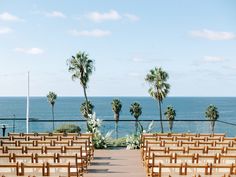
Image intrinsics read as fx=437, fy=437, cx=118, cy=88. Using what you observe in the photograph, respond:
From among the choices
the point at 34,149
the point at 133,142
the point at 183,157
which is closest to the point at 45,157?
the point at 34,149

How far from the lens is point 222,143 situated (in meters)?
10.8

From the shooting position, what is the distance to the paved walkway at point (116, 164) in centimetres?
1007

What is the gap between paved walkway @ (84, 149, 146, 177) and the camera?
33.0 feet

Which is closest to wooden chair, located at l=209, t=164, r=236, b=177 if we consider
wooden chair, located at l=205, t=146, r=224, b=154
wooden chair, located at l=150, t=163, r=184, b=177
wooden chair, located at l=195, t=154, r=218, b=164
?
wooden chair, located at l=150, t=163, r=184, b=177

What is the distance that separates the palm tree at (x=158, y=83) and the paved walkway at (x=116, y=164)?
34.4m

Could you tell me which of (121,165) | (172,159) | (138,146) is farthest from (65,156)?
(138,146)

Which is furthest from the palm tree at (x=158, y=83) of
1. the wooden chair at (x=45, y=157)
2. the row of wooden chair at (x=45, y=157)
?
the wooden chair at (x=45, y=157)

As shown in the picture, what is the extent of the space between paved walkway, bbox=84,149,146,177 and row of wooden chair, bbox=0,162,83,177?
209cm

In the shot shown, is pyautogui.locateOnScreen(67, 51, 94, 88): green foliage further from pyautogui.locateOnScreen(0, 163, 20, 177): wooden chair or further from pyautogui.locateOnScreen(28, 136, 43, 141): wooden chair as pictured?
pyautogui.locateOnScreen(0, 163, 20, 177): wooden chair

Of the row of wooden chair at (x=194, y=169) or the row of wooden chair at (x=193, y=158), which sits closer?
the row of wooden chair at (x=194, y=169)

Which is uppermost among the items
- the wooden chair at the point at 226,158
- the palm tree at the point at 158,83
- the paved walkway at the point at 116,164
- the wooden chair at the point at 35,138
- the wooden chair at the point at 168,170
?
the palm tree at the point at 158,83

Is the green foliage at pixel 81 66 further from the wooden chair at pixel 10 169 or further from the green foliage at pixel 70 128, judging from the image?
the wooden chair at pixel 10 169

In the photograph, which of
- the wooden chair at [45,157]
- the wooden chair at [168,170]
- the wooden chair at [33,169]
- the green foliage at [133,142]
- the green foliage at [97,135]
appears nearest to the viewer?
the wooden chair at [33,169]

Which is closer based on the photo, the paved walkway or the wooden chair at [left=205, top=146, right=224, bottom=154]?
the wooden chair at [left=205, top=146, right=224, bottom=154]
